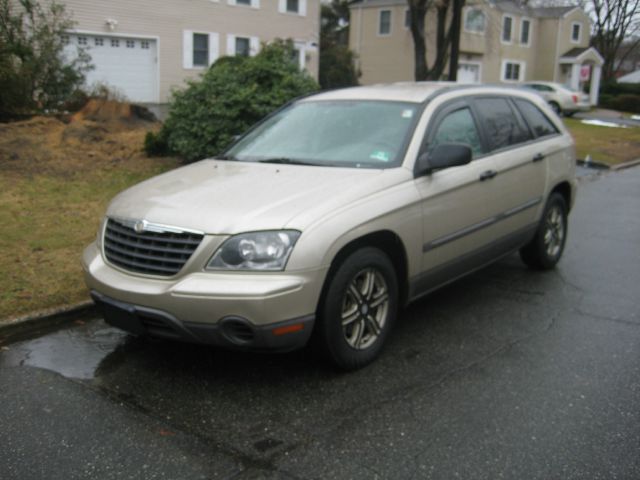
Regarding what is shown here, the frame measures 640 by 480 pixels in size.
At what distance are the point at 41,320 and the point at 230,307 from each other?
6.94 ft

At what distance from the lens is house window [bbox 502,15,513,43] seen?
143 feet

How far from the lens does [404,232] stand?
445cm

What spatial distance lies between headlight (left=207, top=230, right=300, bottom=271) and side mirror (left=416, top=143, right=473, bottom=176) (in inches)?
51.4

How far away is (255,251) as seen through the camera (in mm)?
3758

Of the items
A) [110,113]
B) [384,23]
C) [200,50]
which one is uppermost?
[384,23]

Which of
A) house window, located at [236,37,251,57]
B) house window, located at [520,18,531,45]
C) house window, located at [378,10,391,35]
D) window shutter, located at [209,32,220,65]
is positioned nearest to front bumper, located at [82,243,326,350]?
window shutter, located at [209,32,220,65]

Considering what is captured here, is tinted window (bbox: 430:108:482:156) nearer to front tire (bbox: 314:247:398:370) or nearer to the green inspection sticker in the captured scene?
the green inspection sticker

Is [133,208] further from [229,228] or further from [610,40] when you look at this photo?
[610,40]

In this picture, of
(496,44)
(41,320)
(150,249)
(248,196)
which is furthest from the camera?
(496,44)

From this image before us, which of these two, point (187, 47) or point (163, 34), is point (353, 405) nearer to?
point (163, 34)

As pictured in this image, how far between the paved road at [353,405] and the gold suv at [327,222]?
38 cm

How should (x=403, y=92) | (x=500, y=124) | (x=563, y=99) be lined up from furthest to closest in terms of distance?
1. (x=563, y=99)
2. (x=500, y=124)
3. (x=403, y=92)

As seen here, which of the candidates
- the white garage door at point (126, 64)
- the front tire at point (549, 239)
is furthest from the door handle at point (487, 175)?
the white garage door at point (126, 64)

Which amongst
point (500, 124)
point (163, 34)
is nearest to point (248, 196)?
point (500, 124)
